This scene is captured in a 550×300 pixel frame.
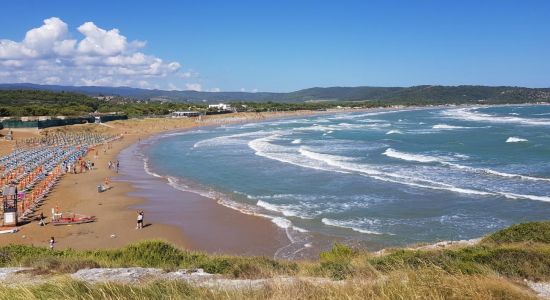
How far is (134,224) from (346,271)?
15.1m

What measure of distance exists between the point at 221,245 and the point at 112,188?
14030 millimetres

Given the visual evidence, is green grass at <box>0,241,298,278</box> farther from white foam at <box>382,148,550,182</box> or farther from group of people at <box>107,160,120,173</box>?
group of people at <box>107,160,120,173</box>

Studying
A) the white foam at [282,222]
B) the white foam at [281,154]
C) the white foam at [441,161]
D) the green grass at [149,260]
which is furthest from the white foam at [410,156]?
the green grass at [149,260]

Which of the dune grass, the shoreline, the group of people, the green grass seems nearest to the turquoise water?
the shoreline

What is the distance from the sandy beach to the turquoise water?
3.95ft

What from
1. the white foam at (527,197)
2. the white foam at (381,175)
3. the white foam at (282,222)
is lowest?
the white foam at (282,222)

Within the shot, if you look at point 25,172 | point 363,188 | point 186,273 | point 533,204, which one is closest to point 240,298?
point 186,273

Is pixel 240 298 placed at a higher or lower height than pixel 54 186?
higher

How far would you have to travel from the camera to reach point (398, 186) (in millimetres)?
27047

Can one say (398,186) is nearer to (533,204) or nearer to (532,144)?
(533,204)

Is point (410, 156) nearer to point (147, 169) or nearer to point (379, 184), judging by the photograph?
point (379, 184)

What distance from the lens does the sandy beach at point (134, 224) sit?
18.4 meters

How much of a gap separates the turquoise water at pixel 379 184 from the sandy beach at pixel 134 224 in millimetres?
1204

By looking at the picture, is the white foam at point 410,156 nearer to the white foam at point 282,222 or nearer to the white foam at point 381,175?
the white foam at point 381,175
